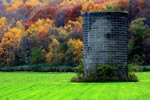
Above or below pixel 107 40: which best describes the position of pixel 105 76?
below

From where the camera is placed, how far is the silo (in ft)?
81.6

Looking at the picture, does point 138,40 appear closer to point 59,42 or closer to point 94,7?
point 59,42

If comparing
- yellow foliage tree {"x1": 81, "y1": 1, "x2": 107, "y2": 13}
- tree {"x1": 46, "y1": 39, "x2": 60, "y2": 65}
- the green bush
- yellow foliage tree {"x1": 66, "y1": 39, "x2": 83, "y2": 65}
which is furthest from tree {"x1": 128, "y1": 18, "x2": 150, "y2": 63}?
yellow foliage tree {"x1": 81, "y1": 1, "x2": 107, "y2": 13}

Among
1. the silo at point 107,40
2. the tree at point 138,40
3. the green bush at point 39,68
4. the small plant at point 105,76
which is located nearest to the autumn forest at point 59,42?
the tree at point 138,40

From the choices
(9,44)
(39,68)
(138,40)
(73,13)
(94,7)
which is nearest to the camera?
(138,40)

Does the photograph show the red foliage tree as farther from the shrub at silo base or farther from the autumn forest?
the shrub at silo base

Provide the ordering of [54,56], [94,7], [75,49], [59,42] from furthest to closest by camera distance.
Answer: [94,7]
[59,42]
[54,56]
[75,49]

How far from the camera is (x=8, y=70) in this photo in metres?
61.0

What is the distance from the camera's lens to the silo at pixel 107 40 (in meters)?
24.9

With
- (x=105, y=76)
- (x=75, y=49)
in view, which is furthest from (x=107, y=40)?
(x=75, y=49)

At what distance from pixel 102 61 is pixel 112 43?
141 cm

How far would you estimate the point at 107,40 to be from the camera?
81.7 ft

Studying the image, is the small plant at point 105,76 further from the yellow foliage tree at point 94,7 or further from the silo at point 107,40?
the yellow foliage tree at point 94,7

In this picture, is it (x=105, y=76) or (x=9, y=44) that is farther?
(x=9, y=44)
